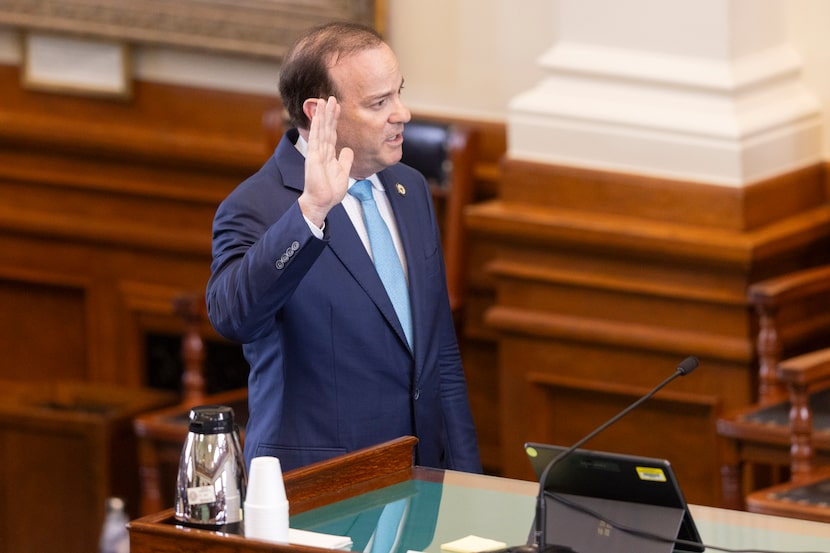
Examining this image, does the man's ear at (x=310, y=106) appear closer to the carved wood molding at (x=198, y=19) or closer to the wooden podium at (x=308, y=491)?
the wooden podium at (x=308, y=491)

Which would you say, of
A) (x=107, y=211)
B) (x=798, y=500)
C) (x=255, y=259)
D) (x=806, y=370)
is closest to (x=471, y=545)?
(x=255, y=259)

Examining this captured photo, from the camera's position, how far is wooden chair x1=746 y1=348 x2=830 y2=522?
350 cm

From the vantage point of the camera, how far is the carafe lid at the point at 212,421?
2.20m

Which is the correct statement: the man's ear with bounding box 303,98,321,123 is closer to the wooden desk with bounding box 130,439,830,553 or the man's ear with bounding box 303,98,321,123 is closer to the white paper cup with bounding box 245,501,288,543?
the wooden desk with bounding box 130,439,830,553

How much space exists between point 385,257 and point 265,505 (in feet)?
2.62

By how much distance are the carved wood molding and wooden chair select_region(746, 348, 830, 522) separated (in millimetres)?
1784

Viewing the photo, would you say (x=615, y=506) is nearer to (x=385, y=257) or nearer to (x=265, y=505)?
(x=265, y=505)

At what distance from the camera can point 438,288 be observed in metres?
2.85

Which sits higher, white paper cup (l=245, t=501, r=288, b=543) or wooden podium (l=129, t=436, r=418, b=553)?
white paper cup (l=245, t=501, r=288, b=543)

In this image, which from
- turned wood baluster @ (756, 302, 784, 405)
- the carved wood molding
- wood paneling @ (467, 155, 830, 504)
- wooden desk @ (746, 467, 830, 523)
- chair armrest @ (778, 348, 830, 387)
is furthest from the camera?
the carved wood molding

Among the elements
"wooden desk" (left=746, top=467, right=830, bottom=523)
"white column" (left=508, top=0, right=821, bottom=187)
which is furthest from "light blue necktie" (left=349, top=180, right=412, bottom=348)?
"white column" (left=508, top=0, right=821, bottom=187)

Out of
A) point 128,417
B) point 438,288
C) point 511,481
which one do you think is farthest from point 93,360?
point 511,481

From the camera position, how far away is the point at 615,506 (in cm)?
208

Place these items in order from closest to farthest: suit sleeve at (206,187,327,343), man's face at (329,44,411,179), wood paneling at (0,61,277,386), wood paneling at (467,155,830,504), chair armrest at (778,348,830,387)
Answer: suit sleeve at (206,187,327,343)
man's face at (329,44,411,179)
chair armrest at (778,348,830,387)
wood paneling at (467,155,830,504)
wood paneling at (0,61,277,386)
